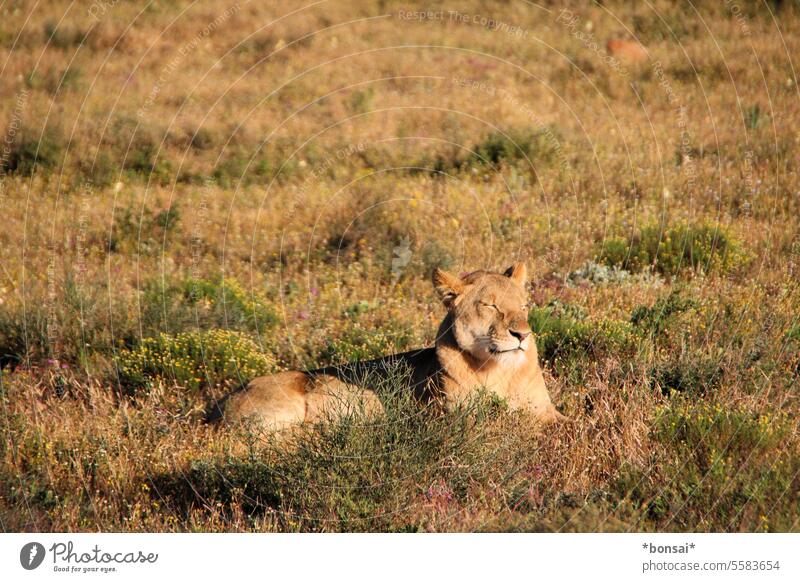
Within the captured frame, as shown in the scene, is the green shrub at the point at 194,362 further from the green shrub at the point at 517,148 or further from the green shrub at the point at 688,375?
the green shrub at the point at 517,148

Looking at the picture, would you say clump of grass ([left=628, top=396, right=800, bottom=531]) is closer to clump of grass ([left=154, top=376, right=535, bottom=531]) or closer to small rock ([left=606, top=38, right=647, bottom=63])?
clump of grass ([left=154, top=376, right=535, bottom=531])

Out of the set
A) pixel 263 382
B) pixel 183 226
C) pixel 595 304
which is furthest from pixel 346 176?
pixel 263 382

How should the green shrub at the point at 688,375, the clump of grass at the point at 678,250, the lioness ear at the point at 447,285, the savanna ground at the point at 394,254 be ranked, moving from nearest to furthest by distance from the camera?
the savanna ground at the point at 394,254 < the lioness ear at the point at 447,285 < the green shrub at the point at 688,375 < the clump of grass at the point at 678,250

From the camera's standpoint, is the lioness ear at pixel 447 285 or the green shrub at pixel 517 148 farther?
the green shrub at pixel 517 148

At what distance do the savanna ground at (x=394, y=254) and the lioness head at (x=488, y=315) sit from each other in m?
0.54

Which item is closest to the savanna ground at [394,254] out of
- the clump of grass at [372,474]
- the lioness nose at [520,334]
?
the clump of grass at [372,474]

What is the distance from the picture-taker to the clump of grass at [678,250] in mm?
12203

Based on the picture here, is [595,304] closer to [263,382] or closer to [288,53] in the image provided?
[263,382]

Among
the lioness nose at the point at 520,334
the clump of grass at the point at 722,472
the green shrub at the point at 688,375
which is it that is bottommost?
the clump of grass at the point at 722,472

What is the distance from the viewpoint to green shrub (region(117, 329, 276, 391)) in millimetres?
10250

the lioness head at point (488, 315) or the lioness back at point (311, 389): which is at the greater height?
the lioness head at point (488, 315)

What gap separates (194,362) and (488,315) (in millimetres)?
3742

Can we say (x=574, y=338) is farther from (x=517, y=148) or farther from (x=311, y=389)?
(x=517, y=148)

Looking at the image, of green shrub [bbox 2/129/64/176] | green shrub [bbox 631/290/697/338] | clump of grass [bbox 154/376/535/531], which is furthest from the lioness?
green shrub [bbox 2/129/64/176]
